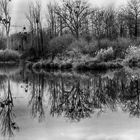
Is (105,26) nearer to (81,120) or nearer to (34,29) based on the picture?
(34,29)

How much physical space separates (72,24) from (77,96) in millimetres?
38661

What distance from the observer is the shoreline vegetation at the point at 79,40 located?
29.0 m

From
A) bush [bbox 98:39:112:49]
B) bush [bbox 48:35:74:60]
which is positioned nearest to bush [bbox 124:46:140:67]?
bush [bbox 98:39:112:49]

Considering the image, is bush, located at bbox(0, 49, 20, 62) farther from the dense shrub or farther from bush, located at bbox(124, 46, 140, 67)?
bush, located at bbox(124, 46, 140, 67)

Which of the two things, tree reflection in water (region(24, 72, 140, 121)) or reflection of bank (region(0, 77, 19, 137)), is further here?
tree reflection in water (region(24, 72, 140, 121))

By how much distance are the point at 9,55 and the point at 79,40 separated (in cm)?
1388

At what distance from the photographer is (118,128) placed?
686cm

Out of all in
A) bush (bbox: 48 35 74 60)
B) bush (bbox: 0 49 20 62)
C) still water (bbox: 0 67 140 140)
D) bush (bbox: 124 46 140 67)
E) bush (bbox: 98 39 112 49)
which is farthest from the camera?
bush (bbox: 0 49 20 62)

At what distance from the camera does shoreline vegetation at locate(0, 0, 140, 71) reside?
29.0 meters

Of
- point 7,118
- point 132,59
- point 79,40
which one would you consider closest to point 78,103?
point 7,118

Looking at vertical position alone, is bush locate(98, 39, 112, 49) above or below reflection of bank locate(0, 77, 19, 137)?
above

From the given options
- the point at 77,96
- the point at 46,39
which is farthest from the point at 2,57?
the point at 77,96

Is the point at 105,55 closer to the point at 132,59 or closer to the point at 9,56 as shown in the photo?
the point at 132,59

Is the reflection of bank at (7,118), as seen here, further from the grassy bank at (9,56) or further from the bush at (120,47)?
the grassy bank at (9,56)
